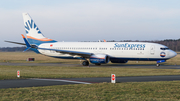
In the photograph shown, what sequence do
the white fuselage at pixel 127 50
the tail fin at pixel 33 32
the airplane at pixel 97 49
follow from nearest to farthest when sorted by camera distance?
the white fuselage at pixel 127 50 → the airplane at pixel 97 49 → the tail fin at pixel 33 32

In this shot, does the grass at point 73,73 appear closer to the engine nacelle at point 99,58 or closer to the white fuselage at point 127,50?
the white fuselage at point 127,50

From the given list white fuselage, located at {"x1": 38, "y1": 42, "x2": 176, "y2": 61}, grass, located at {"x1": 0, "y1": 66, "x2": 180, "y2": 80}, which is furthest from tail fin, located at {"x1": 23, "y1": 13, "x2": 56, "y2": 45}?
grass, located at {"x1": 0, "y1": 66, "x2": 180, "y2": 80}

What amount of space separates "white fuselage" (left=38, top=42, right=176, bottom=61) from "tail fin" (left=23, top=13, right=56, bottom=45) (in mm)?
4403

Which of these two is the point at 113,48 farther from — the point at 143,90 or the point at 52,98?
the point at 52,98

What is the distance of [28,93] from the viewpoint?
552 inches

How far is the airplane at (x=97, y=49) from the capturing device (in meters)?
44.0

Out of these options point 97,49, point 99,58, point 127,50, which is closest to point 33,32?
point 97,49

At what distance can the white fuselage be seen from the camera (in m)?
43.7

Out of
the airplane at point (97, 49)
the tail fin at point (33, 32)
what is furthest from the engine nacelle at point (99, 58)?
the tail fin at point (33, 32)

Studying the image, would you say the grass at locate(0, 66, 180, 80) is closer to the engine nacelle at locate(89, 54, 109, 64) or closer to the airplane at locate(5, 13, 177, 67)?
the airplane at locate(5, 13, 177, 67)

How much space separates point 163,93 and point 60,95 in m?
6.31

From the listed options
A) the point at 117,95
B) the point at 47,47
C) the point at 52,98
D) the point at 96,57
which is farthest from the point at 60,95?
the point at 47,47

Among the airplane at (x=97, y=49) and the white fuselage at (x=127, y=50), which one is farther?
the airplane at (x=97, y=49)

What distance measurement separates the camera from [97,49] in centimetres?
4741
